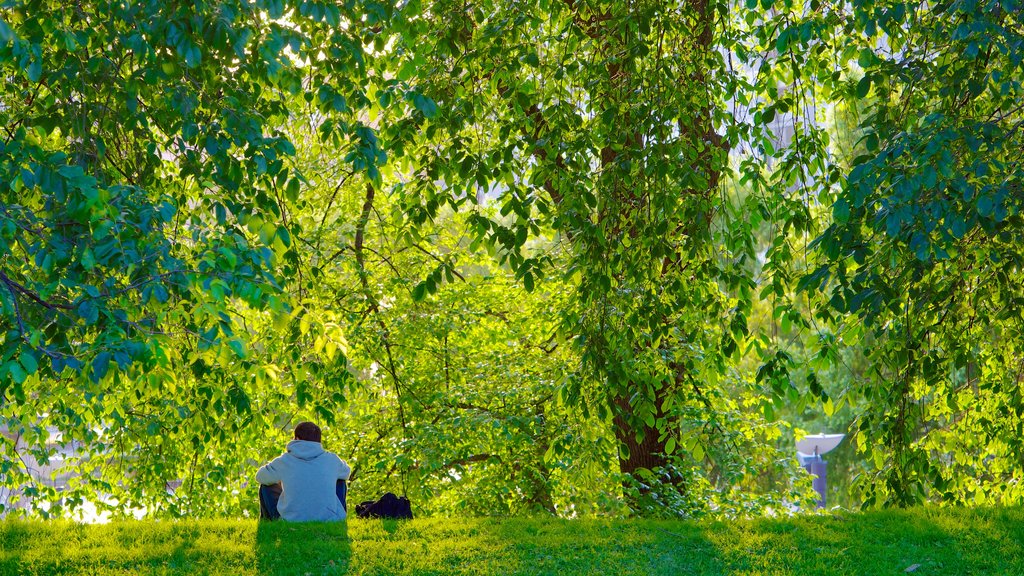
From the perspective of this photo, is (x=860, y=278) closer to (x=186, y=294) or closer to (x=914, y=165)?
(x=914, y=165)

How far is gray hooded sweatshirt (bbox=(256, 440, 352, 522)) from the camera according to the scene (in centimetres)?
728

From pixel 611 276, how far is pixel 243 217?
8.03 ft

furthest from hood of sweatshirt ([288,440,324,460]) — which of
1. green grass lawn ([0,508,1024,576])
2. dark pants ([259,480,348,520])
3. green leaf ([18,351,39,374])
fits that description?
green leaf ([18,351,39,374])

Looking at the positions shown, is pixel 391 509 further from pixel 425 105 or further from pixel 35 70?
pixel 35 70

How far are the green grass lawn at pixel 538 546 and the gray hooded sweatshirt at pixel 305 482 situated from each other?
0.36 metres

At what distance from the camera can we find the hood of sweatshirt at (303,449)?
7.27 m

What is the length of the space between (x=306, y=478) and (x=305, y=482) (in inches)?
1.2

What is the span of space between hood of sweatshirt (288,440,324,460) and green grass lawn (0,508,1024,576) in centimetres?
57

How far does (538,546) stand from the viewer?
6.30 meters

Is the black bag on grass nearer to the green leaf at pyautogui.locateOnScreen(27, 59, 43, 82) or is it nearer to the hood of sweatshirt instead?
the hood of sweatshirt

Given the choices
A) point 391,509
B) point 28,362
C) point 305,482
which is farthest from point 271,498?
point 28,362

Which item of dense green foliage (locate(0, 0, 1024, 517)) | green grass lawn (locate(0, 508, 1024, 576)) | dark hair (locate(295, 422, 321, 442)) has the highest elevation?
dense green foliage (locate(0, 0, 1024, 517))

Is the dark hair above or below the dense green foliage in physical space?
below

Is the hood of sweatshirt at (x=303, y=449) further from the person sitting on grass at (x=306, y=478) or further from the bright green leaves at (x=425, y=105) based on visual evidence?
the bright green leaves at (x=425, y=105)
